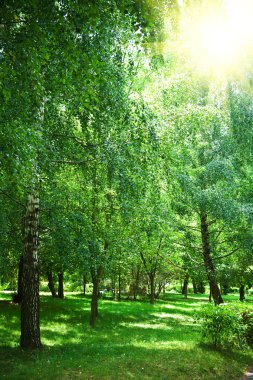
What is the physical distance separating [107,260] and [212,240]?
302 inches

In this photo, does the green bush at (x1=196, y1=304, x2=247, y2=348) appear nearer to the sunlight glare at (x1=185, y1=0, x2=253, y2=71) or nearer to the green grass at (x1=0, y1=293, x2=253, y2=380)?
the green grass at (x1=0, y1=293, x2=253, y2=380)

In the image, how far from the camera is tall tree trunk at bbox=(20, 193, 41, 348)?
991 cm

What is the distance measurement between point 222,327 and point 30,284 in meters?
6.18

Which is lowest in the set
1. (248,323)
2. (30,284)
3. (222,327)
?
(248,323)

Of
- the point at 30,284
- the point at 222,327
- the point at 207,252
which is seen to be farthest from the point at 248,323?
the point at 30,284

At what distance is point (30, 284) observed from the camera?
995 cm

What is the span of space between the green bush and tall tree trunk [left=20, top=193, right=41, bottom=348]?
209 inches

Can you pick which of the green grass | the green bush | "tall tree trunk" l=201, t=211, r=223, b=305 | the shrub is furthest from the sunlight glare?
"tall tree trunk" l=201, t=211, r=223, b=305

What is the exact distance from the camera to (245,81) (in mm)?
11883

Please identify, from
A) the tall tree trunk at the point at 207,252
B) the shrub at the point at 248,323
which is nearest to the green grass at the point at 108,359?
the shrub at the point at 248,323

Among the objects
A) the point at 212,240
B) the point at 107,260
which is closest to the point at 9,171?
the point at 107,260

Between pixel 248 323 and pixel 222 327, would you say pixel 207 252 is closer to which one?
pixel 248 323

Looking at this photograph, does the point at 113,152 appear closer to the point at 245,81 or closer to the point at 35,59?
the point at 35,59

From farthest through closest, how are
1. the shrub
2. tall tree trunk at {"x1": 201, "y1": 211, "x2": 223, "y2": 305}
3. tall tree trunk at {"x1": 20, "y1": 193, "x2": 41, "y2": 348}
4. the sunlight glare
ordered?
tall tree trunk at {"x1": 201, "y1": 211, "x2": 223, "y2": 305} → the shrub → tall tree trunk at {"x1": 20, "y1": 193, "x2": 41, "y2": 348} → the sunlight glare
